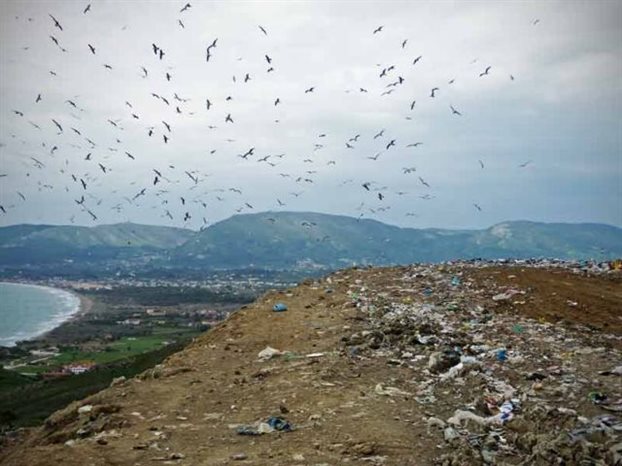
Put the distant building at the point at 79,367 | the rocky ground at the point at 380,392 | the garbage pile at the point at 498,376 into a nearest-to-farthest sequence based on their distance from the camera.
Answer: the garbage pile at the point at 498,376, the rocky ground at the point at 380,392, the distant building at the point at 79,367

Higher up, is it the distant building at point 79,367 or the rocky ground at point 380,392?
the rocky ground at point 380,392

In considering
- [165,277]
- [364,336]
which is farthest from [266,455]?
[165,277]

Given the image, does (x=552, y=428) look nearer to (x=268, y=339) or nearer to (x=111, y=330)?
(x=268, y=339)

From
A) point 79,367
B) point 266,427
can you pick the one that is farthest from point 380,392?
point 79,367

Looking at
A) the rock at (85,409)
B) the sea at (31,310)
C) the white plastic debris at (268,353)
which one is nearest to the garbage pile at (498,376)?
the white plastic debris at (268,353)

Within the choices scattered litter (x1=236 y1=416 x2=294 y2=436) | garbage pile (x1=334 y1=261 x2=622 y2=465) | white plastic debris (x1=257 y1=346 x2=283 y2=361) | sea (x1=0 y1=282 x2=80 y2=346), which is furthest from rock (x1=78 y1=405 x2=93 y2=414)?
sea (x1=0 y1=282 x2=80 y2=346)

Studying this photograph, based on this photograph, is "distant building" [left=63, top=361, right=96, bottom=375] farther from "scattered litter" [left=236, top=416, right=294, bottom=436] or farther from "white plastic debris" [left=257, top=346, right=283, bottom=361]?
"scattered litter" [left=236, top=416, right=294, bottom=436]

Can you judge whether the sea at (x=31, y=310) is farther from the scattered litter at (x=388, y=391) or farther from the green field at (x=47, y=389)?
Result: the scattered litter at (x=388, y=391)
